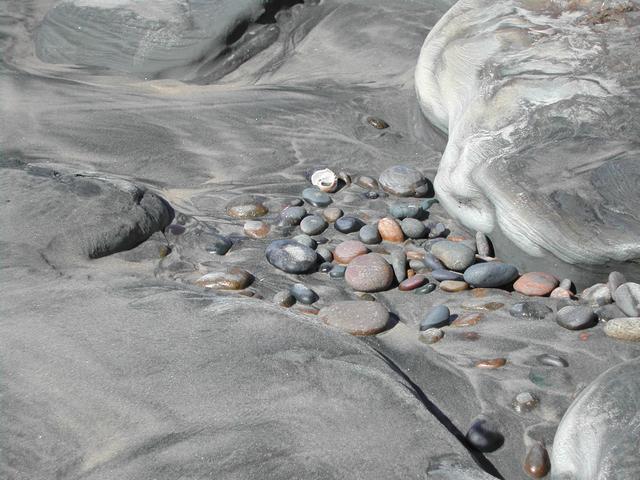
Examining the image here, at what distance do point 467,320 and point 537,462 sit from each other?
68 cm

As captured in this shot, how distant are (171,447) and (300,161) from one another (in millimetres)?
2137

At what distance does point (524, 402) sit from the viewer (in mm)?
2365

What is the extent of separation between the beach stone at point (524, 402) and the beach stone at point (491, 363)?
0.15 metres

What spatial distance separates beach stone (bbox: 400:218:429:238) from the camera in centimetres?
334

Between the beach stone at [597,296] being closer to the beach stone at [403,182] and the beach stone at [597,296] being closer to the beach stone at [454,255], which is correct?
the beach stone at [454,255]

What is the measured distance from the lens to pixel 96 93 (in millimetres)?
4242

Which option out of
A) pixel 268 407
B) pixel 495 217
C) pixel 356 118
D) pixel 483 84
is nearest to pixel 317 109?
pixel 356 118

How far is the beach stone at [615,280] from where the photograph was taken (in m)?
2.89

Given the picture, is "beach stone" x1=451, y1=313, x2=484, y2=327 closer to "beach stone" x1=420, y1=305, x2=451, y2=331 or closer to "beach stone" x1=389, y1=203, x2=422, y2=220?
"beach stone" x1=420, y1=305, x2=451, y2=331

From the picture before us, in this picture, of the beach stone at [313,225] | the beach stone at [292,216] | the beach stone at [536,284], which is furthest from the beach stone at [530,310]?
the beach stone at [292,216]

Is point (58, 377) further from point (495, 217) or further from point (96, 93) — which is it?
point (96, 93)

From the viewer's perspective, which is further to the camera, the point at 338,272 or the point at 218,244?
the point at 218,244

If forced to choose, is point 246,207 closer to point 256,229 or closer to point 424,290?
point 256,229

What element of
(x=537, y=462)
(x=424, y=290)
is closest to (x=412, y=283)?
(x=424, y=290)
